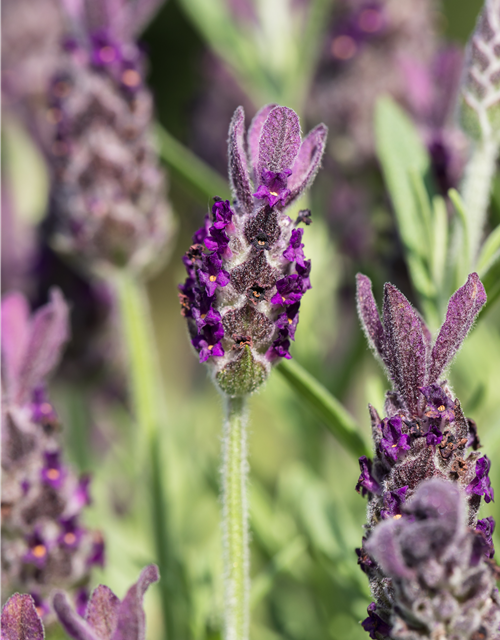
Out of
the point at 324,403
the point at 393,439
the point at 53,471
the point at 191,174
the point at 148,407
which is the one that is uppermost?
the point at 191,174

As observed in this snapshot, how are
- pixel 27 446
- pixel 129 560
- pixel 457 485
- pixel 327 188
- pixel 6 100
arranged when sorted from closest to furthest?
pixel 457 485 < pixel 27 446 < pixel 129 560 < pixel 327 188 < pixel 6 100

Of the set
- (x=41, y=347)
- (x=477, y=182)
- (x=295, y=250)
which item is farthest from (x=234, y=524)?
(x=477, y=182)

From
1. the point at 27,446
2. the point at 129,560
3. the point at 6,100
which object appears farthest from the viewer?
the point at 6,100

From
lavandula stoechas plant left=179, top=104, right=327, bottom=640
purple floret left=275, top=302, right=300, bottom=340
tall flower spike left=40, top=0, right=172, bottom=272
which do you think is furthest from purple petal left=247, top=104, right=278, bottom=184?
tall flower spike left=40, top=0, right=172, bottom=272

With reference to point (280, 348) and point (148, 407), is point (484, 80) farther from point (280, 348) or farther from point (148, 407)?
point (148, 407)

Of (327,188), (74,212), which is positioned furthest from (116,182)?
(327,188)

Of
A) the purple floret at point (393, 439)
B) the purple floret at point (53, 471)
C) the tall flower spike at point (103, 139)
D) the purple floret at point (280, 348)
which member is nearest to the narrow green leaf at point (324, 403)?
the purple floret at point (280, 348)

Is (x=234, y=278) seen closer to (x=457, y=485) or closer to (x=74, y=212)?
(x=457, y=485)
